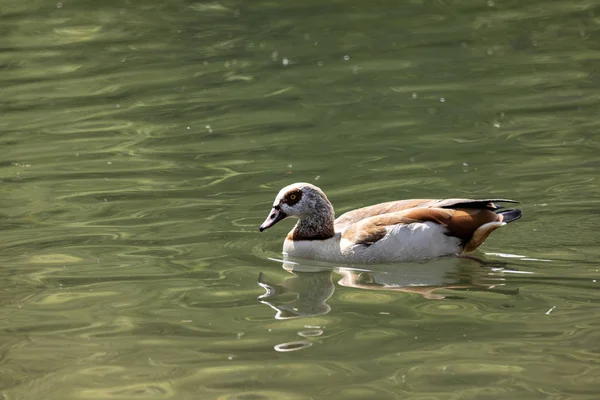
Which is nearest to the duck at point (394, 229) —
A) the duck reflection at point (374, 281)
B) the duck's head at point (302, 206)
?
the duck's head at point (302, 206)

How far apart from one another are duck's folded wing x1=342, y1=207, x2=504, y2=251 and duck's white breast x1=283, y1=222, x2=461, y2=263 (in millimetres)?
40

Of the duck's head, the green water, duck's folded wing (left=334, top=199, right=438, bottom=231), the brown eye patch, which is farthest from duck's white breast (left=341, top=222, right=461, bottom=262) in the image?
the brown eye patch

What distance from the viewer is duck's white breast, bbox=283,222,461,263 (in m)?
10.1

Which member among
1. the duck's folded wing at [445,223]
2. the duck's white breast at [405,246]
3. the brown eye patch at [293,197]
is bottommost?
the duck's white breast at [405,246]

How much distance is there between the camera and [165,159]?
13.7 meters

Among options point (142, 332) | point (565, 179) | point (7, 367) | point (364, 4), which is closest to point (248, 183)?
point (565, 179)

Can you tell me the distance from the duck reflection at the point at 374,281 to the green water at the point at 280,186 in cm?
3

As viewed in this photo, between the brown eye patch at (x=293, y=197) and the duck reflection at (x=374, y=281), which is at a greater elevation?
the brown eye patch at (x=293, y=197)

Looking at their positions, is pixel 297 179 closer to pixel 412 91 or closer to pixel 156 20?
pixel 412 91

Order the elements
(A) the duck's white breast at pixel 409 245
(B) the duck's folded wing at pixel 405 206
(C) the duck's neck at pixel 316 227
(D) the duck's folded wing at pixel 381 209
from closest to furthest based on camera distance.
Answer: (A) the duck's white breast at pixel 409 245
(B) the duck's folded wing at pixel 405 206
(D) the duck's folded wing at pixel 381 209
(C) the duck's neck at pixel 316 227

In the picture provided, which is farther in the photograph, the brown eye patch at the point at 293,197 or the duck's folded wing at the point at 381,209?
the brown eye patch at the point at 293,197

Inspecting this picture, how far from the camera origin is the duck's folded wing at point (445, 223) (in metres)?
10.1

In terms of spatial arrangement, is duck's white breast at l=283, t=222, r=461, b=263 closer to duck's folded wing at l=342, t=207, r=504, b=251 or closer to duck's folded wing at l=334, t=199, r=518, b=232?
duck's folded wing at l=342, t=207, r=504, b=251

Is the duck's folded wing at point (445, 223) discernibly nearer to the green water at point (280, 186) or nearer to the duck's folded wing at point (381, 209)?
the duck's folded wing at point (381, 209)
